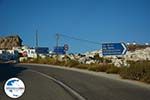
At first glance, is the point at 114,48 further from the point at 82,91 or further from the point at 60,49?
the point at 60,49

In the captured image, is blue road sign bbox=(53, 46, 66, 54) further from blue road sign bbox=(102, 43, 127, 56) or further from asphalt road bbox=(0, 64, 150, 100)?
asphalt road bbox=(0, 64, 150, 100)

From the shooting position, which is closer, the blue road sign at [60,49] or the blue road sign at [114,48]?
the blue road sign at [114,48]

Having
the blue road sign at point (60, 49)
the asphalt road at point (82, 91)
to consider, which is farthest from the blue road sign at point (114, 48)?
the blue road sign at point (60, 49)

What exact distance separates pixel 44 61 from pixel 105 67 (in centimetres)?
4151

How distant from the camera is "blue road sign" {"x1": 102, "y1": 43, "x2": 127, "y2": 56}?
39688mm

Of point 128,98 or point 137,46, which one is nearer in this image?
point 128,98

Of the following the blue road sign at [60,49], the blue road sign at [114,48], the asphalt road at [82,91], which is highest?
the blue road sign at [60,49]

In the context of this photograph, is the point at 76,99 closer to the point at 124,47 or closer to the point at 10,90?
the point at 10,90

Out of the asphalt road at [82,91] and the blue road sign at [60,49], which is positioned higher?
the blue road sign at [60,49]

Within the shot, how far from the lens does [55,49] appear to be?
253 ft

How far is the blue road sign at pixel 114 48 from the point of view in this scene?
39.7m

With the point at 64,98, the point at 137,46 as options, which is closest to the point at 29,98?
the point at 64,98

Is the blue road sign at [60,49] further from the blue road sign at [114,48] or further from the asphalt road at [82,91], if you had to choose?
the asphalt road at [82,91]

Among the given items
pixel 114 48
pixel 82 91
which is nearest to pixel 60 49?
pixel 114 48
